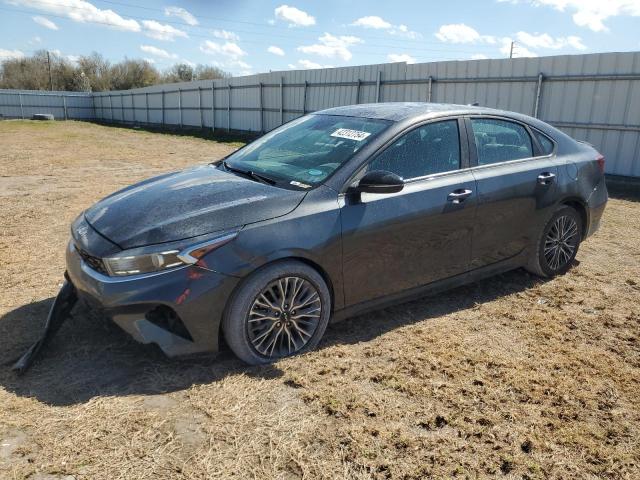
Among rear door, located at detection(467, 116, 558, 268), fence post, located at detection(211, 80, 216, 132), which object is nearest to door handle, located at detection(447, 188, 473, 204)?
rear door, located at detection(467, 116, 558, 268)

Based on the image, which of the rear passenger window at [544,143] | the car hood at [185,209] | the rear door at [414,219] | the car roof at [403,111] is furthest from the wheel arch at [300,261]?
the rear passenger window at [544,143]

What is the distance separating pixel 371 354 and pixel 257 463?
1245mm

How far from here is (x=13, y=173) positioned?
11266 millimetres

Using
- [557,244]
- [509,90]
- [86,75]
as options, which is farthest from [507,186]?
[86,75]

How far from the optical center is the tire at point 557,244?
14.8 feet

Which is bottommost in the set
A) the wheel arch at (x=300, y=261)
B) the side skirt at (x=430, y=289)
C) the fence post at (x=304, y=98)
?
the side skirt at (x=430, y=289)

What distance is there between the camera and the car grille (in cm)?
290

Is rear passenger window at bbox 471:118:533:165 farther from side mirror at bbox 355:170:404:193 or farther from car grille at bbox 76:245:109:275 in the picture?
car grille at bbox 76:245:109:275

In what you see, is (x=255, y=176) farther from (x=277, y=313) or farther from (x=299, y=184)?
(x=277, y=313)

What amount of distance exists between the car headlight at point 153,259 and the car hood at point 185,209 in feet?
0.21

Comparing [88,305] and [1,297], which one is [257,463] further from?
[1,297]

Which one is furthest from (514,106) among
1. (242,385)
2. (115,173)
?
(242,385)

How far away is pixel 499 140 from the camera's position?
423 centimetres

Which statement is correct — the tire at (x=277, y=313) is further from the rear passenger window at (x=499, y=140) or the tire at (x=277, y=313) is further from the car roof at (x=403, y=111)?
the rear passenger window at (x=499, y=140)
